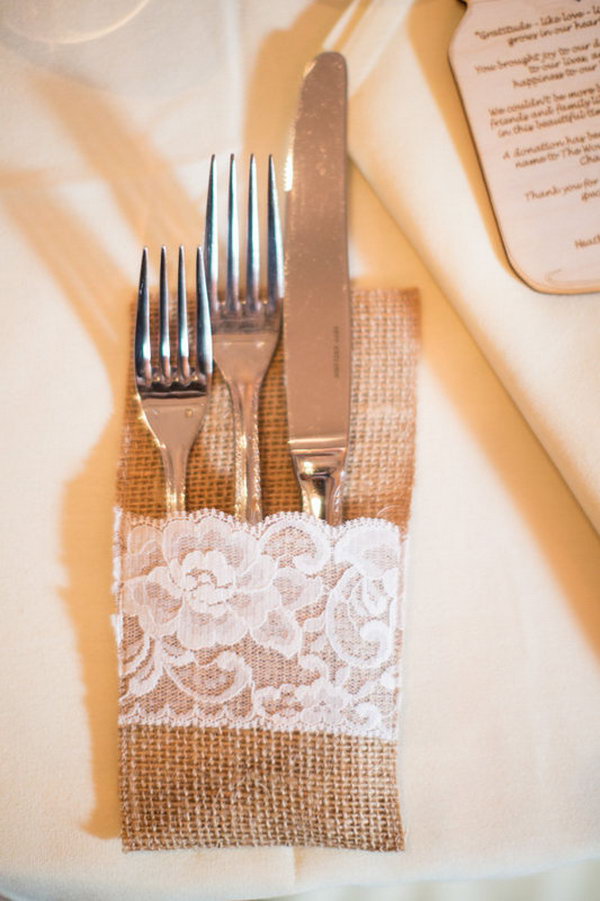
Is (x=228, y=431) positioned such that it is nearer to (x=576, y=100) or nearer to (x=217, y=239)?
(x=217, y=239)

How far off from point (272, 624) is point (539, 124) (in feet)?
1.47

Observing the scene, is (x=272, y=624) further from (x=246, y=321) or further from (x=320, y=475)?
(x=246, y=321)

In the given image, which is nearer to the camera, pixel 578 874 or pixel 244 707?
pixel 244 707

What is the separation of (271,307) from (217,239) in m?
0.07

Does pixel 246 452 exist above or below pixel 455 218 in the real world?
below

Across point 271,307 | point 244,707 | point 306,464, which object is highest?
point 271,307

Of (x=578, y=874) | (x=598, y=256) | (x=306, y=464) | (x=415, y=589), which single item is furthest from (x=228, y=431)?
(x=578, y=874)

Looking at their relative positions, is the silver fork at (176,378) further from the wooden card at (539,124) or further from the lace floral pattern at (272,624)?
the wooden card at (539,124)

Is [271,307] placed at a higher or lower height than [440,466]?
higher

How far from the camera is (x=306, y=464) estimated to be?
496 millimetres

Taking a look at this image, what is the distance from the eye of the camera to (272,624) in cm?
46

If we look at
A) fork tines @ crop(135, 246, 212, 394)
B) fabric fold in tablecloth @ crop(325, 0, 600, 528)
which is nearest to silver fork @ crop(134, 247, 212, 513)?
fork tines @ crop(135, 246, 212, 394)

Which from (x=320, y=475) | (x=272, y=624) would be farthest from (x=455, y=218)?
(x=272, y=624)

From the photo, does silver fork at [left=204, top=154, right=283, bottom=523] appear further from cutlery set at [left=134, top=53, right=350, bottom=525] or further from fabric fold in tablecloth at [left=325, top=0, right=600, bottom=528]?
fabric fold in tablecloth at [left=325, top=0, right=600, bottom=528]
